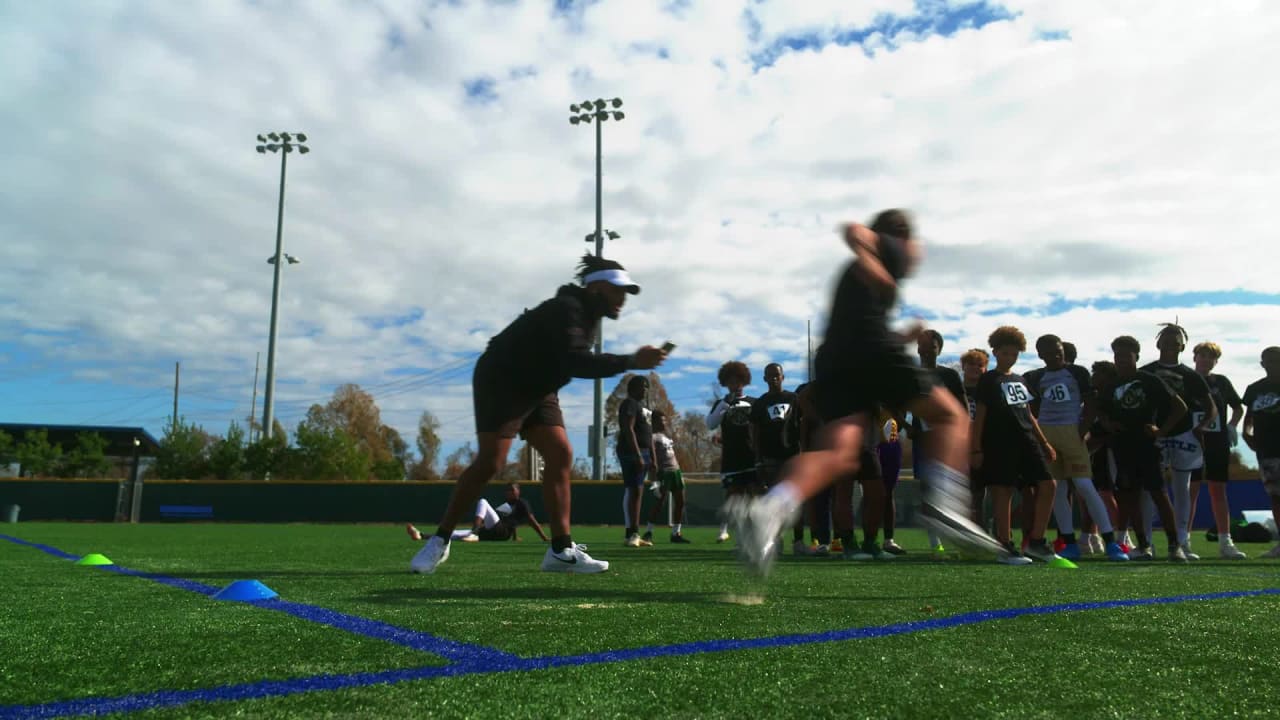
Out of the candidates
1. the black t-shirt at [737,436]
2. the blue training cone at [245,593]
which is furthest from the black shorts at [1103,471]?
the blue training cone at [245,593]

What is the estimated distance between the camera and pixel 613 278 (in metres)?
4.59

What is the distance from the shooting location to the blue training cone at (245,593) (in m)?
3.46

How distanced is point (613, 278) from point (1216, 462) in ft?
18.9

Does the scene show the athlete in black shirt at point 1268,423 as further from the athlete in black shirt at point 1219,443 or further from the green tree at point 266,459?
the green tree at point 266,459

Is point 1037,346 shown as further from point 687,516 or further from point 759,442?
point 687,516

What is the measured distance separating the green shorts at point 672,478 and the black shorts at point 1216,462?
5153mm

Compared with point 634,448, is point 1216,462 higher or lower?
lower

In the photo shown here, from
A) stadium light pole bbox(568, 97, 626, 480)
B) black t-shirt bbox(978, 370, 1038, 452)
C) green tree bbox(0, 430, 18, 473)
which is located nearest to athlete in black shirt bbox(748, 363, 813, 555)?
black t-shirt bbox(978, 370, 1038, 452)

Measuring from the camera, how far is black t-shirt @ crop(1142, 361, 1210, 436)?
7.14m

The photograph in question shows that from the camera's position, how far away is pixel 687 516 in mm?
22859

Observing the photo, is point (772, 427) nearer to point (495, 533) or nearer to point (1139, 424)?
point (1139, 424)

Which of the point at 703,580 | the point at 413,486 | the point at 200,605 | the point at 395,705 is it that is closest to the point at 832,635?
the point at 395,705

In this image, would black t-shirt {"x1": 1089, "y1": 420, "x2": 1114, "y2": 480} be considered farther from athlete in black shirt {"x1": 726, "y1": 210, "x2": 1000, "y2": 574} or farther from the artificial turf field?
athlete in black shirt {"x1": 726, "y1": 210, "x2": 1000, "y2": 574}

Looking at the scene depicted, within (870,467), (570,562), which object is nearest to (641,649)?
(570,562)
